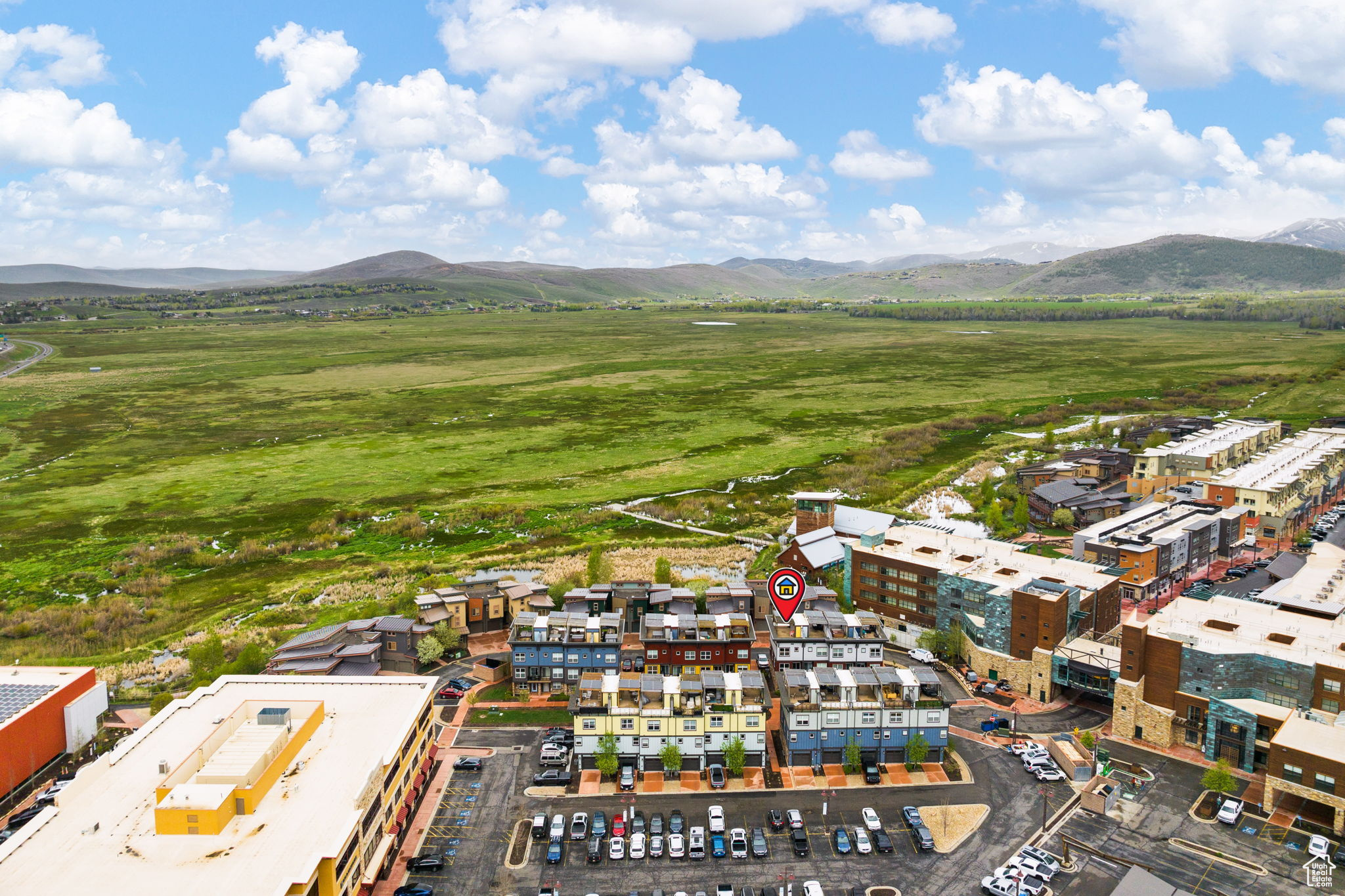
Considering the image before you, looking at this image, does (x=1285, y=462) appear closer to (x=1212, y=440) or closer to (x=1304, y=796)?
(x=1212, y=440)

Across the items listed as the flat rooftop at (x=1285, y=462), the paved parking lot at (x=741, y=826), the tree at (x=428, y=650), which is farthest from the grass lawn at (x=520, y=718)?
the flat rooftop at (x=1285, y=462)

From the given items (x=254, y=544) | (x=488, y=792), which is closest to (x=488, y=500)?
(x=254, y=544)

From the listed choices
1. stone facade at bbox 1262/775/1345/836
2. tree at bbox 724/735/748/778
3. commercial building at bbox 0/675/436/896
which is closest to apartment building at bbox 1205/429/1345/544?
stone facade at bbox 1262/775/1345/836

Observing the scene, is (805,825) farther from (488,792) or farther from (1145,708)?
(1145,708)

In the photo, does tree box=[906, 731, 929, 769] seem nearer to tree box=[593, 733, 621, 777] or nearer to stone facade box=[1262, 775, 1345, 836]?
tree box=[593, 733, 621, 777]

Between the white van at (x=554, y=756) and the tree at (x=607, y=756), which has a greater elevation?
the tree at (x=607, y=756)

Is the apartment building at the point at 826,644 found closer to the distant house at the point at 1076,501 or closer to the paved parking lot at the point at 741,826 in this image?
the paved parking lot at the point at 741,826
